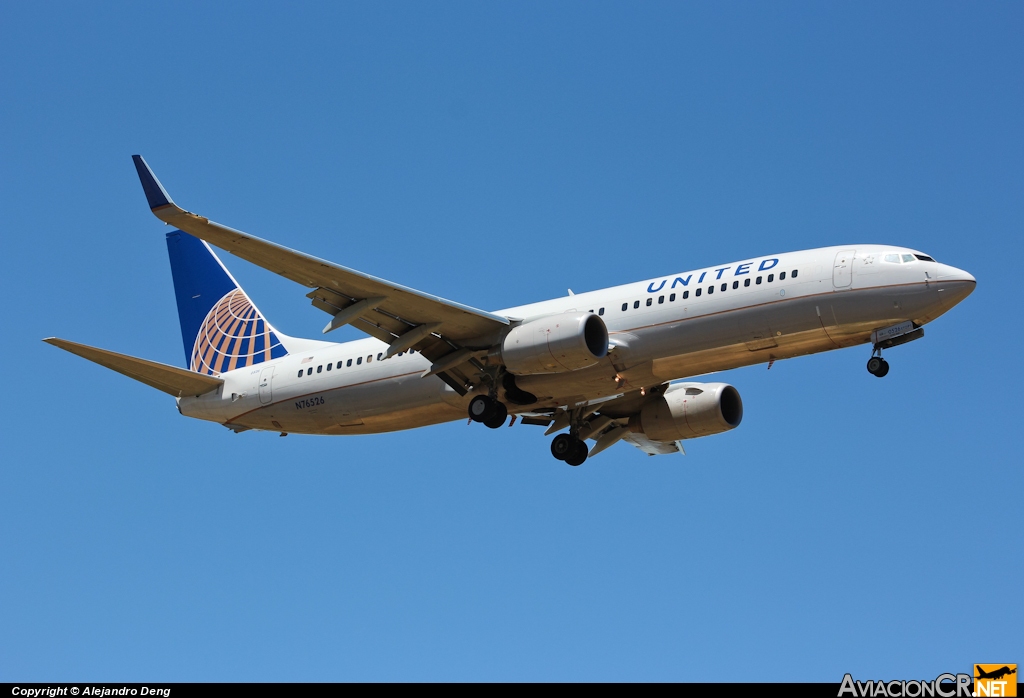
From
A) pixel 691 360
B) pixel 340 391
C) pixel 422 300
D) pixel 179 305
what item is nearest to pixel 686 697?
pixel 691 360

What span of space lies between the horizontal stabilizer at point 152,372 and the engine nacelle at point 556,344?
10705 mm

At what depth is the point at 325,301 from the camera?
106 feet

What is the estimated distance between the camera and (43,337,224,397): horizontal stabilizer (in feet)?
109

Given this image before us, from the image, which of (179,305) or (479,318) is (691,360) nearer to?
(479,318)

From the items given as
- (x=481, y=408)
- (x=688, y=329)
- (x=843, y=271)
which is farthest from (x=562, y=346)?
(x=843, y=271)

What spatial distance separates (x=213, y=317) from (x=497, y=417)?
535 inches

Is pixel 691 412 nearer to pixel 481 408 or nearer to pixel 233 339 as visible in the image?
pixel 481 408

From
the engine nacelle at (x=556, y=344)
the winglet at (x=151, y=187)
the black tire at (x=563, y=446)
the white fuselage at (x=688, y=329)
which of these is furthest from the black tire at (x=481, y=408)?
the winglet at (x=151, y=187)

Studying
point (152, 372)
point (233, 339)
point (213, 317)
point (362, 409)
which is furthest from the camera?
point (213, 317)

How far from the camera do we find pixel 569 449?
3812cm

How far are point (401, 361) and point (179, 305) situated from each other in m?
12.3

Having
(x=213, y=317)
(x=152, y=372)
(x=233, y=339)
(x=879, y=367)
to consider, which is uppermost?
(x=213, y=317)

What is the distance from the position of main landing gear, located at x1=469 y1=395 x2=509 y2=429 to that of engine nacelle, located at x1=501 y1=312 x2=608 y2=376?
1.57 metres

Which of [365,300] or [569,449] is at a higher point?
[365,300]
